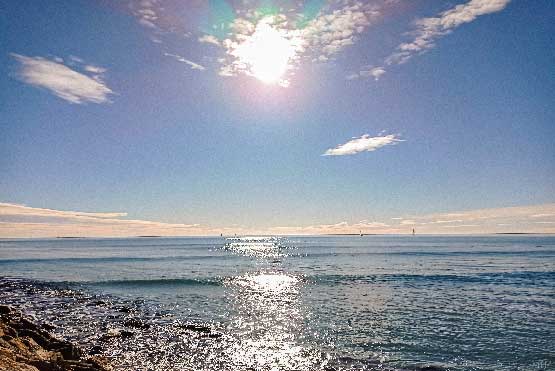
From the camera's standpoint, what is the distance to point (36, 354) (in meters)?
15.1

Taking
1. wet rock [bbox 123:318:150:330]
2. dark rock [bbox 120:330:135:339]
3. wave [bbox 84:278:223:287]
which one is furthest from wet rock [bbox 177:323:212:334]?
wave [bbox 84:278:223:287]

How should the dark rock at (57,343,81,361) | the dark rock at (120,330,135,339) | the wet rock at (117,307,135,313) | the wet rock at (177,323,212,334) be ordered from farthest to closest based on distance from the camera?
1. the wet rock at (117,307,135,313)
2. the wet rock at (177,323,212,334)
3. the dark rock at (120,330,135,339)
4. the dark rock at (57,343,81,361)

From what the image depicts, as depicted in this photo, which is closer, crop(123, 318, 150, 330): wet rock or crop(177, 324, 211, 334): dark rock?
crop(177, 324, 211, 334): dark rock

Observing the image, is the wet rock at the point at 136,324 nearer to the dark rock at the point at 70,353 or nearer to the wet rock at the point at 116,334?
the wet rock at the point at 116,334

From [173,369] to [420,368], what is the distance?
36.0 feet

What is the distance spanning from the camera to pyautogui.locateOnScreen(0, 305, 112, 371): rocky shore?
12406 millimetres

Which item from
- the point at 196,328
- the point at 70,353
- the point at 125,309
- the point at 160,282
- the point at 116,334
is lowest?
the point at 160,282

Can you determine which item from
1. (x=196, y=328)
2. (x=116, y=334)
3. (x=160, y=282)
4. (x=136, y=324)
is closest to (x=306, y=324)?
(x=196, y=328)

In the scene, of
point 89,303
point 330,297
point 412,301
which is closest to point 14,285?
point 89,303

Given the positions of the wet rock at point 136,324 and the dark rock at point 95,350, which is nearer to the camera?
the dark rock at point 95,350

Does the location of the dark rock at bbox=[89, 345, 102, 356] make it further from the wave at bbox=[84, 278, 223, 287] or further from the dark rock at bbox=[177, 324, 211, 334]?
the wave at bbox=[84, 278, 223, 287]

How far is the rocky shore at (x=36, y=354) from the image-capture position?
40.7ft

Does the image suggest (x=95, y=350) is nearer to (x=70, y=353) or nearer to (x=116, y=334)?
(x=116, y=334)

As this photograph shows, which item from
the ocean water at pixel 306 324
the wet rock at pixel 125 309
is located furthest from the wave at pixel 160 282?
the wet rock at pixel 125 309
